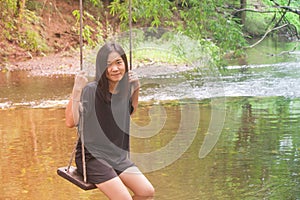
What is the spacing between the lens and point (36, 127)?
Result: 1034 centimetres

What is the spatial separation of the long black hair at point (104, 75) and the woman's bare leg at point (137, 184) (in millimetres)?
581

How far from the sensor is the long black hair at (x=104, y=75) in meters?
4.36

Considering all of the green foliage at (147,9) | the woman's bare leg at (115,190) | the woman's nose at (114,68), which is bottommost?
the woman's bare leg at (115,190)

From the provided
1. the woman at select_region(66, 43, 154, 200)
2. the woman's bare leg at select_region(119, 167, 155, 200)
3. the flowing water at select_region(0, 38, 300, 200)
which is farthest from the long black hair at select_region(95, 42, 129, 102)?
the flowing water at select_region(0, 38, 300, 200)

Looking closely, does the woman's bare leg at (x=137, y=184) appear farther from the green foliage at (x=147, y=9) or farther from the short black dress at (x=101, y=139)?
the green foliage at (x=147, y=9)

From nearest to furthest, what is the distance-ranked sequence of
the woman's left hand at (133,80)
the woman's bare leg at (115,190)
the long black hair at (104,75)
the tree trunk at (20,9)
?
the woman's bare leg at (115,190) → the long black hair at (104,75) → the woman's left hand at (133,80) → the tree trunk at (20,9)

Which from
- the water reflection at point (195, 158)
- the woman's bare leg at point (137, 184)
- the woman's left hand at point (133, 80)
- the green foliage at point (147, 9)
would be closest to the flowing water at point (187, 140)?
the water reflection at point (195, 158)

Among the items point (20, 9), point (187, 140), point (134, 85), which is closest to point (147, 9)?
point (187, 140)

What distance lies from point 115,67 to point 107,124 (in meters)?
0.45

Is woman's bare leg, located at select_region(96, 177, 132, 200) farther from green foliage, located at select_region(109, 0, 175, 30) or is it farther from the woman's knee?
green foliage, located at select_region(109, 0, 175, 30)

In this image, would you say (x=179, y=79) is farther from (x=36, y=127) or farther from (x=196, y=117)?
(x=36, y=127)

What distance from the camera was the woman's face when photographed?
4.42 meters

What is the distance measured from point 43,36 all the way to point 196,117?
47.0 ft

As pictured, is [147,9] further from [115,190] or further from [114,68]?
[115,190]
